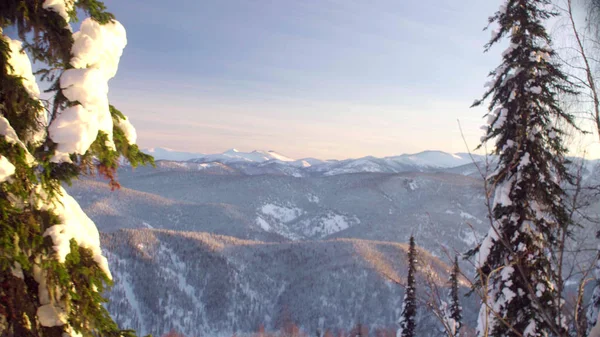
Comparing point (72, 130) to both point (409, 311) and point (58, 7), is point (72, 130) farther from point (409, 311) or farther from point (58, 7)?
point (409, 311)

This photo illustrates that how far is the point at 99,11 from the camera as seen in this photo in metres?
3.13

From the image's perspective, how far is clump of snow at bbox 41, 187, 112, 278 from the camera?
276 cm

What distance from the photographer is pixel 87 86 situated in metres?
2.70

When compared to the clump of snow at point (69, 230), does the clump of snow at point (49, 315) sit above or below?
below

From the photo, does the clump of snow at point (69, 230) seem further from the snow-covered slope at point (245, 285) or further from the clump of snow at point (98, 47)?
the snow-covered slope at point (245, 285)

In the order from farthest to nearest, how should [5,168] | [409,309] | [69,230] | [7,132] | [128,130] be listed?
[409,309], [128,130], [69,230], [7,132], [5,168]

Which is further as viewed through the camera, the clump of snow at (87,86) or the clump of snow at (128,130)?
the clump of snow at (128,130)

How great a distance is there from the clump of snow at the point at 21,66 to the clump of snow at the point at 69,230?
0.76 m

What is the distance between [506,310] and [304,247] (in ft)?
577

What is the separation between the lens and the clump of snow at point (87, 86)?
2.63 m

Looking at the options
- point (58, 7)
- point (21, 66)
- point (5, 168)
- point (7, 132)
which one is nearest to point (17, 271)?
point (5, 168)

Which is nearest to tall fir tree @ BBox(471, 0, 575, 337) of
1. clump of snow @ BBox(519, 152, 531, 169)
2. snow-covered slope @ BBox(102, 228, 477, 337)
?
clump of snow @ BBox(519, 152, 531, 169)

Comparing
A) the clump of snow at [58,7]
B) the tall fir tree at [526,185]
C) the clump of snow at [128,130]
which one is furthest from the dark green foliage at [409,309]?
the clump of snow at [58,7]

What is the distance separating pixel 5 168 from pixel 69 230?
59cm
